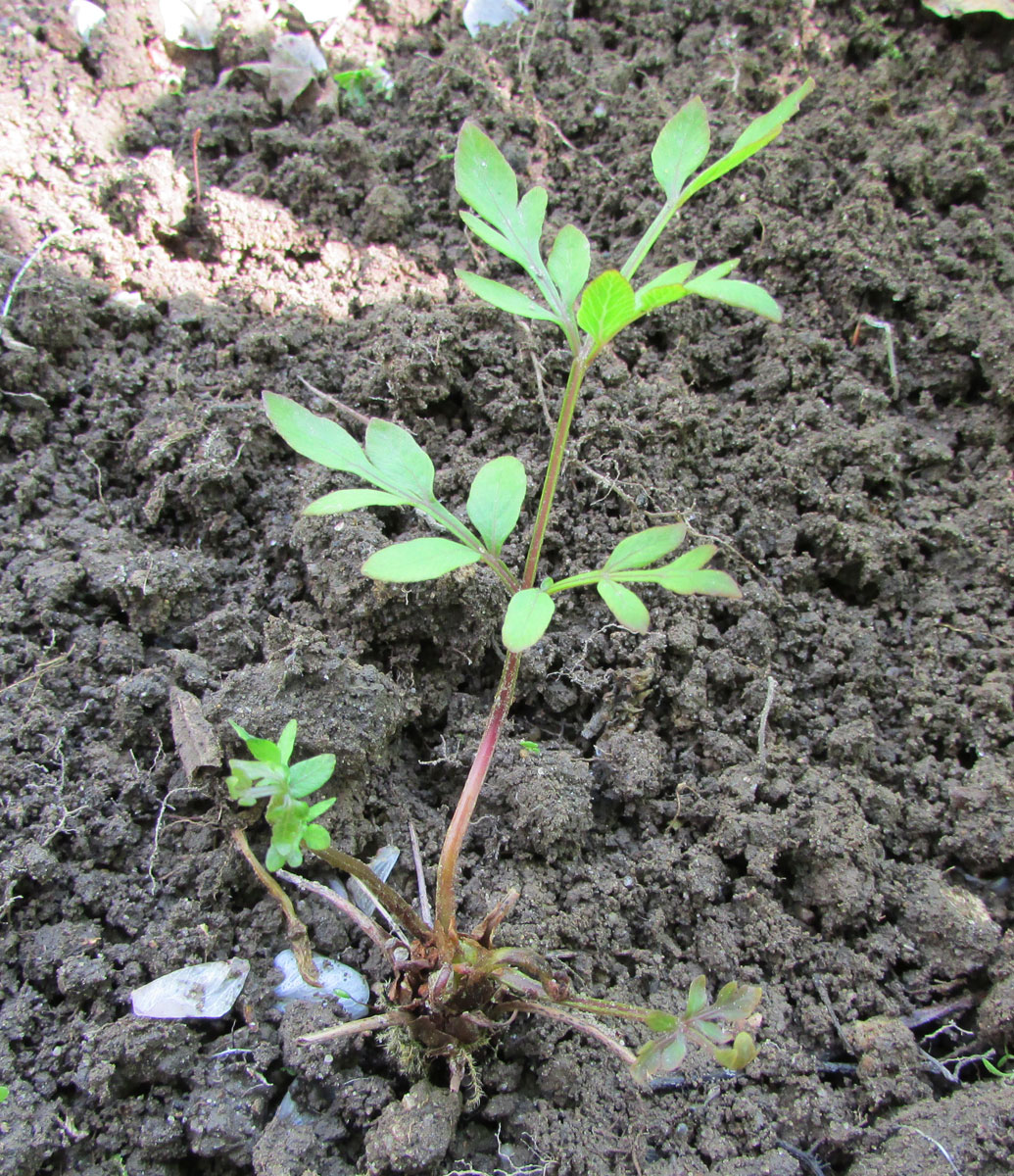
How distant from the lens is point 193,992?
4.02 ft

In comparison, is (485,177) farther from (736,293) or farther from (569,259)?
(736,293)

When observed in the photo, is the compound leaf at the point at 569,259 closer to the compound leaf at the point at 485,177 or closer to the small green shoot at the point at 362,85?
the compound leaf at the point at 485,177

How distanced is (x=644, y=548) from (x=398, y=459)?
35 centimetres

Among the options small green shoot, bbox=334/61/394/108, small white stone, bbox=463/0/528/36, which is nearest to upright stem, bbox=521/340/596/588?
small green shoot, bbox=334/61/394/108

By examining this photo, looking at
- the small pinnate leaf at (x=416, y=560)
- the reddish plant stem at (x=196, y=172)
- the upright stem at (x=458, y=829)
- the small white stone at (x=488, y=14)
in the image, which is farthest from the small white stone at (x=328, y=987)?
the small white stone at (x=488, y=14)

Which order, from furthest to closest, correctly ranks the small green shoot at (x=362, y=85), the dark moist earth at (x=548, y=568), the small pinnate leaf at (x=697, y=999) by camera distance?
the small green shoot at (x=362, y=85), the dark moist earth at (x=548, y=568), the small pinnate leaf at (x=697, y=999)

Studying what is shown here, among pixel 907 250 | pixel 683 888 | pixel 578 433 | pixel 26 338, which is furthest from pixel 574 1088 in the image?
pixel 907 250

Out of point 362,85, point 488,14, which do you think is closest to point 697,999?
point 362,85

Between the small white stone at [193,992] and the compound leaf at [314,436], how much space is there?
31.8 inches

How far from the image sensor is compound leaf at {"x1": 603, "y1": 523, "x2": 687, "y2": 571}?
3.27 ft

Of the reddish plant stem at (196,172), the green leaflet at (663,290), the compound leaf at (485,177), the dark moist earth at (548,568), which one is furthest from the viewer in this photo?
the reddish plant stem at (196,172)

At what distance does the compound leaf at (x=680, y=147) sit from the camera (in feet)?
3.61

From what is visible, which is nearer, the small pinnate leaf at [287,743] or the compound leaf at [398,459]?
the small pinnate leaf at [287,743]

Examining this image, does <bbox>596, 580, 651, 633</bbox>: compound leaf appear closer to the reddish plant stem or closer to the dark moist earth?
the dark moist earth
